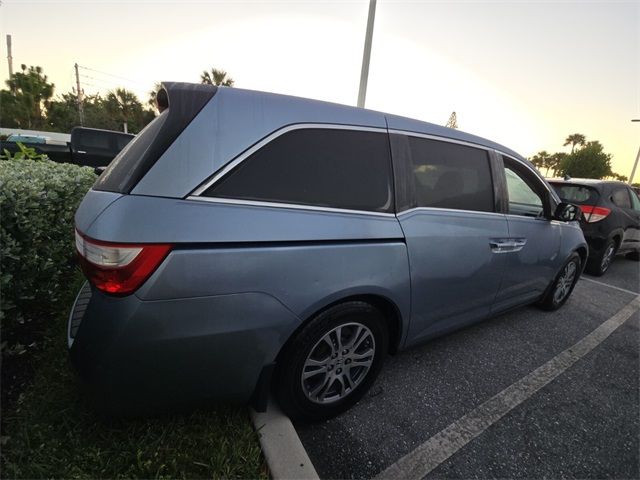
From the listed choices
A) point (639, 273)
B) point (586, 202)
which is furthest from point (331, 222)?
point (639, 273)

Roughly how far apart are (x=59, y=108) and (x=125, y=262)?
166ft

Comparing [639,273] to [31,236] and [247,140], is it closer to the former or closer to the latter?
[247,140]

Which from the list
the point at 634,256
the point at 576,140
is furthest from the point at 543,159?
the point at 634,256

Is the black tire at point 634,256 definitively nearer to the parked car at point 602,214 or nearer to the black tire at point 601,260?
the parked car at point 602,214

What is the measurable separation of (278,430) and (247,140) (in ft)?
4.88

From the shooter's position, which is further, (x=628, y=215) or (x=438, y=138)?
(x=628, y=215)

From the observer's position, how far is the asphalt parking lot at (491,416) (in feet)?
5.81

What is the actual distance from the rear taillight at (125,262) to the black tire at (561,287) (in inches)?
153

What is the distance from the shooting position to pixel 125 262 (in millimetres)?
1236

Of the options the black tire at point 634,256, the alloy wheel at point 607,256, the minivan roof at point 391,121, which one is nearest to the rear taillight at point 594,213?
the alloy wheel at point 607,256

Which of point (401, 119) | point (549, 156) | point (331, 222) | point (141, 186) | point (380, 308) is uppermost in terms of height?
point (549, 156)

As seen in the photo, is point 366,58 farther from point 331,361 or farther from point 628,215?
point 331,361

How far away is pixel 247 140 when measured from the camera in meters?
1.45

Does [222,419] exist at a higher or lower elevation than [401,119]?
lower
